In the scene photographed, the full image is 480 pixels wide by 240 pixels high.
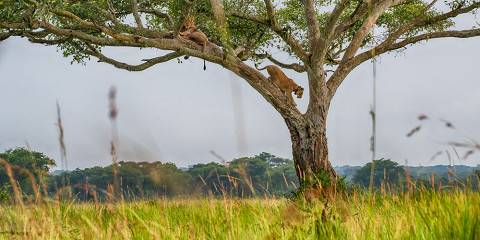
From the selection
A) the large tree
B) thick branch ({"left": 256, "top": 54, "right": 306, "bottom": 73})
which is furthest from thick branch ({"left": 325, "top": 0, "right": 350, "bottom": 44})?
thick branch ({"left": 256, "top": 54, "right": 306, "bottom": 73})

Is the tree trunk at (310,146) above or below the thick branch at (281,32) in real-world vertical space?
below

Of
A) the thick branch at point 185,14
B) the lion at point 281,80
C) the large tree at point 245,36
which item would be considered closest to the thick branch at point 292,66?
the large tree at point 245,36

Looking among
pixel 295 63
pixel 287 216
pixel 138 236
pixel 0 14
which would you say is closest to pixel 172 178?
pixel 287 216

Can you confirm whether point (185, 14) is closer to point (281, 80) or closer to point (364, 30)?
point (281, 80)

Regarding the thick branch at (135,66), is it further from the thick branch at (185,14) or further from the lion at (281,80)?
the lion at (281,80)

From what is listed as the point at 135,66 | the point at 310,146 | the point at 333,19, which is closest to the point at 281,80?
the point at 310,146

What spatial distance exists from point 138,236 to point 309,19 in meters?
13.1

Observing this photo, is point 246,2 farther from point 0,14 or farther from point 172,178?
point 172,178

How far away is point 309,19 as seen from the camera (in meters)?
16.7

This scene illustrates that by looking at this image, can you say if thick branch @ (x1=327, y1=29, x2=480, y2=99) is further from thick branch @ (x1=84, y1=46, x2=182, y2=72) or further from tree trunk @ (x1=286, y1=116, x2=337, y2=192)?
thick branch @ (x1=84, y1=46, x2=182, y2=72)

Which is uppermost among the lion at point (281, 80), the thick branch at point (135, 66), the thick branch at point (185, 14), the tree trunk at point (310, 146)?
the thick branch at point (185, 14)

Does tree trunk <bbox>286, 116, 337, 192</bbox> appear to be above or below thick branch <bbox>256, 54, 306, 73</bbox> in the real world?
below

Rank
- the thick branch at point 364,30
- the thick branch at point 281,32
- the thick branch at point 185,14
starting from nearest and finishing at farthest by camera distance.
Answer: the thick branch at point 185,14 < the thick branch at point 281,32 < the thick branch at point 364,30

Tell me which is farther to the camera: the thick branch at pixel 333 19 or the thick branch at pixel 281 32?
the thick branch at pixel 281 32
